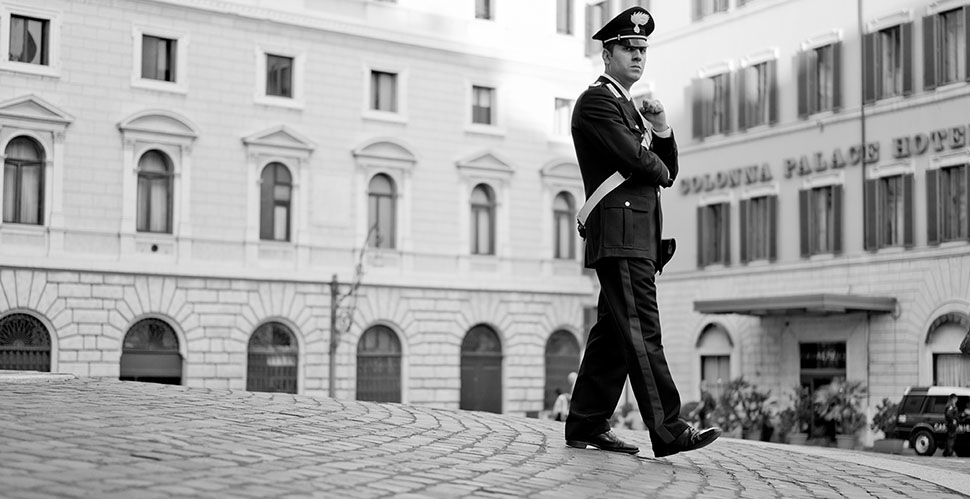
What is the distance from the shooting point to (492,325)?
43625 millimetres

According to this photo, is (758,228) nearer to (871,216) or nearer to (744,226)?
(744,226)

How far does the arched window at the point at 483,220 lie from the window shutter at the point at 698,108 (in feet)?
22.0

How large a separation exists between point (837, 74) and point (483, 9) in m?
12.6

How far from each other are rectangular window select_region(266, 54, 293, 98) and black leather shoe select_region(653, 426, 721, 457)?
109 ft

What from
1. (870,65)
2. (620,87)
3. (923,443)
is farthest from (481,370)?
(620,87)

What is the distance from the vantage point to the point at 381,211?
4150 cm

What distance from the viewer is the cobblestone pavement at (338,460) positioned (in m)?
5.54

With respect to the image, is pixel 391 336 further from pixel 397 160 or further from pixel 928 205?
pixel 928 205

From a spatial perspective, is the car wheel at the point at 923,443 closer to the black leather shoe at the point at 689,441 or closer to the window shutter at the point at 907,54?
the window shutter at the point at 907,54

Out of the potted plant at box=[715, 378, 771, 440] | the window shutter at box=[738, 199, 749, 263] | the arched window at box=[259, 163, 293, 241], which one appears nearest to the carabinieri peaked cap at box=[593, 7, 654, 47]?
the potted plant at box=[715, 378, 771, 440]

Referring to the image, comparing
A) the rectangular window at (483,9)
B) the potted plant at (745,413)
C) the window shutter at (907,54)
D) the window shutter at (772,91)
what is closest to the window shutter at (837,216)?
the window shutter at (907,54)

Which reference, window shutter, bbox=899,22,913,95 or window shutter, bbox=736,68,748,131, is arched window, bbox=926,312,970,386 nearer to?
window shutter, bbox=899,22,913,95

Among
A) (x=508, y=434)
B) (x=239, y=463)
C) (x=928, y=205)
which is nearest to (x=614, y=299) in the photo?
(x=508, y=434)

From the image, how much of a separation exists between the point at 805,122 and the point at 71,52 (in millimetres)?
18675
